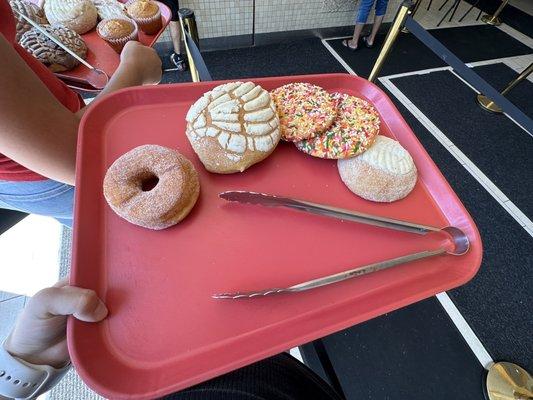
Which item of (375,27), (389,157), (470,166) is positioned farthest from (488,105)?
(389,157)

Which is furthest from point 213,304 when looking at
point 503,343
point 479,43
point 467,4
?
point 467,4

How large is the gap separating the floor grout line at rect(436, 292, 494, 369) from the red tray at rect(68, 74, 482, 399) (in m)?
0.76

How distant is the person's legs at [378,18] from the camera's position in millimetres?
2561

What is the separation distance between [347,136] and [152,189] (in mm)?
430

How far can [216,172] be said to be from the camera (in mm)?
678

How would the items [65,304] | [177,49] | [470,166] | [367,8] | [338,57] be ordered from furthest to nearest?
[338,57] < [367,8] < [177,49] < [470,166] < [65,304]

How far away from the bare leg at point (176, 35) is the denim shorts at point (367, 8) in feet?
4.78

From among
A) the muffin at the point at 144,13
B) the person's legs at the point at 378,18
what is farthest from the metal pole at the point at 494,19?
the muffin at the point at 144,13

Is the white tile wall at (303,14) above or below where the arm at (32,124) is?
below

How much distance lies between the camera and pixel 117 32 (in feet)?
3.40

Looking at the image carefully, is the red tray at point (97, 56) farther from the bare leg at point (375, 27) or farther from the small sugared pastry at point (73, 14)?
the bare leg at point (375, 27)

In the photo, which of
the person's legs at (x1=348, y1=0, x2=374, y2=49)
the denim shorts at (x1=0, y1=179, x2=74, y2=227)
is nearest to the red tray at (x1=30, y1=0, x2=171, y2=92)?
the denim shorts at (x1=0, y1=179, x2=74, y2=227)

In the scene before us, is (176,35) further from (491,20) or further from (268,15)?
(491,20)

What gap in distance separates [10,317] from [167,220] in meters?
1.13
